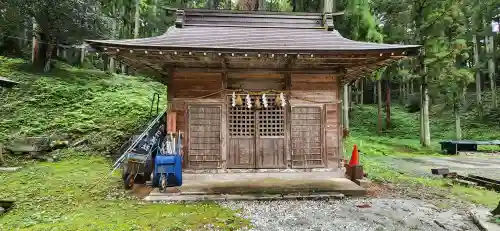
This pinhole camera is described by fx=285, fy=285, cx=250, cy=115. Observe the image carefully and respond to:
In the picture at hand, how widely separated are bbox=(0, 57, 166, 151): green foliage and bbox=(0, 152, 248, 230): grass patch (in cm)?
372

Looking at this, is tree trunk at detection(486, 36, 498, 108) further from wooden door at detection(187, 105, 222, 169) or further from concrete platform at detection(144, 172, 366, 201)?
wooden door at detection(187, 105, 222, 169)

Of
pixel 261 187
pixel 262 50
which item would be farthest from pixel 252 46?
pixel 261 187

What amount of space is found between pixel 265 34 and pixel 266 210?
5.57 meters

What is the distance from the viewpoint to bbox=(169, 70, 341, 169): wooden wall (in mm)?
8344

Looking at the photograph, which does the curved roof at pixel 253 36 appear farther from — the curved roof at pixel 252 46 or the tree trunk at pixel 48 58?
the tree trunk at pixel 48 58

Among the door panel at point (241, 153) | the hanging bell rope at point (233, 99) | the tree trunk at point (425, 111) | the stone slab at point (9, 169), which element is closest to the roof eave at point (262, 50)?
the hanging bell rope at point (233, 99)

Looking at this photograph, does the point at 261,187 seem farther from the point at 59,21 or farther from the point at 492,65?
the point at 492,65

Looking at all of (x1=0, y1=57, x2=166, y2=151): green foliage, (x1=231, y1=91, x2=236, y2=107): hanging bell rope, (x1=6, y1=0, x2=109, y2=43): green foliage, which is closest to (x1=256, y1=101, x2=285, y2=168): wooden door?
(x1=231, y1=91, x2=236, y2=107): hanging bell rope

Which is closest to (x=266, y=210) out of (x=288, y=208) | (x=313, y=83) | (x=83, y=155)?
(x=288, y=208)

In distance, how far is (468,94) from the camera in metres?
32.8

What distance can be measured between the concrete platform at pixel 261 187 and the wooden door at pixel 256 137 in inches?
15.3

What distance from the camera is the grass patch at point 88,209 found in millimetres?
5059

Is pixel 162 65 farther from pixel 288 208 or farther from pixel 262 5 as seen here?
pixel 262 5

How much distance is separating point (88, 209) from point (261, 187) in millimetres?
3867
